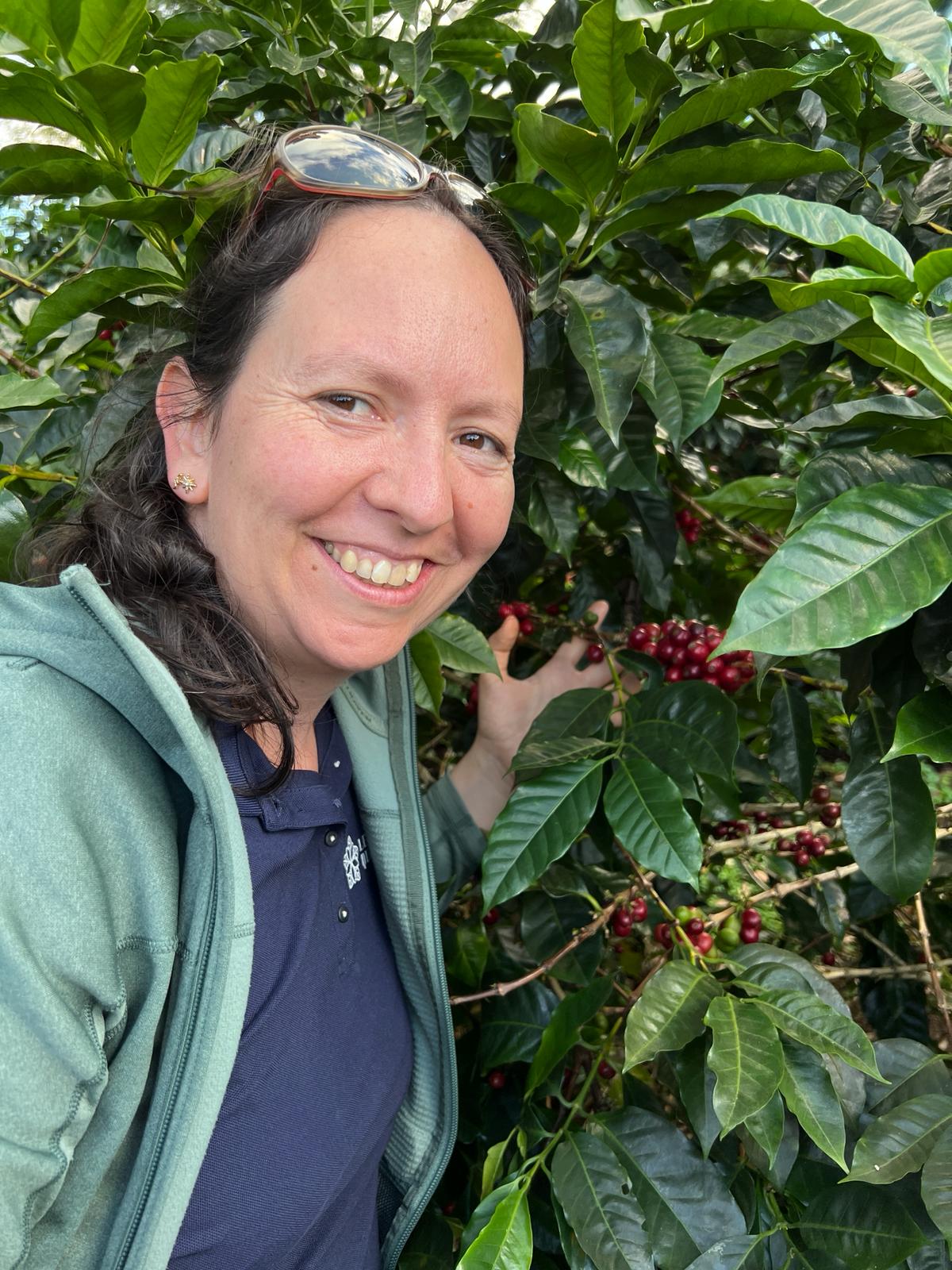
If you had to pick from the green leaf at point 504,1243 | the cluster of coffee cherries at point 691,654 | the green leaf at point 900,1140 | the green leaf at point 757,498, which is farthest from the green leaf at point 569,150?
the green leaf at point 504,1243

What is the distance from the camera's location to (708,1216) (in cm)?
116

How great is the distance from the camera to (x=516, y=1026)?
1449 mm

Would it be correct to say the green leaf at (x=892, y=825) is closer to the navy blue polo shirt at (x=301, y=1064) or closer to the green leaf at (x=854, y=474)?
the green leaf at (x=854, y=474)

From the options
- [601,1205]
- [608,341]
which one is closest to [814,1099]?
[601,1205]

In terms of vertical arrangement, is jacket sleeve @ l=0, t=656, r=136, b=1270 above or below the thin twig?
above

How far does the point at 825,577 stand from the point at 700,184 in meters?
0.54

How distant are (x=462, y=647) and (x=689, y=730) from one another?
1.25 feet

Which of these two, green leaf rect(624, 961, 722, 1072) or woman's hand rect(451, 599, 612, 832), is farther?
woman's hand rect(451, 599, 612, 832)

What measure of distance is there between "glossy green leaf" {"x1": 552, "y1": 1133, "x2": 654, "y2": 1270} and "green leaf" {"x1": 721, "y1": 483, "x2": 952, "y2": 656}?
0.74 metres

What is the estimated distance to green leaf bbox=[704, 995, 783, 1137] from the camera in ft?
3.18

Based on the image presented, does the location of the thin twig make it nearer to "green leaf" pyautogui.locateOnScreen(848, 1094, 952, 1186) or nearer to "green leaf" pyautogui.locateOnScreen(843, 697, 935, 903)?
"green leaf" pyautogui.locateOnScreen(843, 697, 935, 903)

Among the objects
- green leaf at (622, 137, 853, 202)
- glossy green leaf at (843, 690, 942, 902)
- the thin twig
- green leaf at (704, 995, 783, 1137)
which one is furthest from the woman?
the thin twig

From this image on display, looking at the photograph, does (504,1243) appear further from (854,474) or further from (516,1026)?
(854,474)

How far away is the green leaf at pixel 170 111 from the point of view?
105cm
